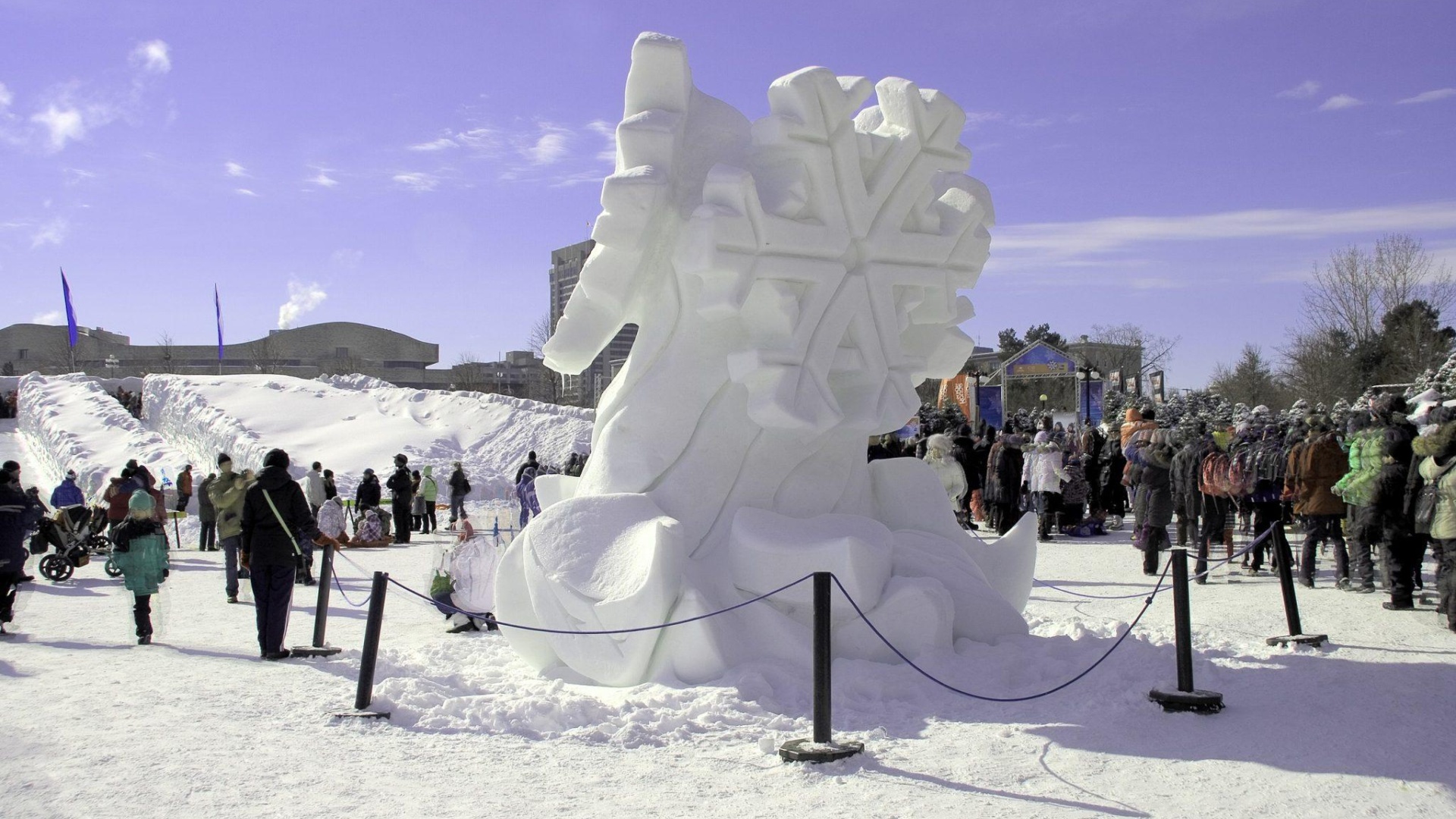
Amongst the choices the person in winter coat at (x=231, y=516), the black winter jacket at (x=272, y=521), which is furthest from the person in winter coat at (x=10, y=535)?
the black winter jacket at (x=272, y=521)

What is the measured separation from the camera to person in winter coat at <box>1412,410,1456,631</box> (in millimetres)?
7941

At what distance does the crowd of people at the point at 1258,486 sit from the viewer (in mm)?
8789

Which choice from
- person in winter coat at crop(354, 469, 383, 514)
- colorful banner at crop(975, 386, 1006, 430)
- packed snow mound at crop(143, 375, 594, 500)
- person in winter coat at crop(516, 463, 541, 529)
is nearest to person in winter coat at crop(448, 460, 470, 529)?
person in winter coat at crop(354, 469, 383, 514)

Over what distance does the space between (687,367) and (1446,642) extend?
5.68 m

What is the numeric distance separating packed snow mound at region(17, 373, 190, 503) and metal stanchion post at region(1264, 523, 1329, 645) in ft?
70.1

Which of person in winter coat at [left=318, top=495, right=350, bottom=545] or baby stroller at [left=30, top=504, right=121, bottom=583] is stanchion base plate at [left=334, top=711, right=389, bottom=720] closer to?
baby stroller at [left=30, top=504, right=121, bottom=583]

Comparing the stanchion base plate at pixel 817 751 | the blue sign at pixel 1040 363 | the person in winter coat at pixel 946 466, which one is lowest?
the stanchion base plate at pixel 817 751

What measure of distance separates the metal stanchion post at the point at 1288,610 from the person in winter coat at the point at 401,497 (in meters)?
14.2

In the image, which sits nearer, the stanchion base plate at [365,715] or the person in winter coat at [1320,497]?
the stanchion base plate at [365,715]

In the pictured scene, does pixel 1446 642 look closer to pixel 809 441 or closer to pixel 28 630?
pixel 809 441

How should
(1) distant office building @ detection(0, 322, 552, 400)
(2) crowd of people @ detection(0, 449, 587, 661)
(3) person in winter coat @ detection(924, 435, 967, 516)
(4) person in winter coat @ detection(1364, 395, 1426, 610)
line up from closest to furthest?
(2) crowd of people @ detection(0, 449, 587, 661), (4) person in winter coat @ detection(1364, 395, 1426, 610), (3) person in winter coat @ detection(924, 435, 967, 516), (1) distant office building @ detection(0, 322, 552, 400)

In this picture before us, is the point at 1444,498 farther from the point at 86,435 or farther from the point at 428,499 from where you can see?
the point at 86,435

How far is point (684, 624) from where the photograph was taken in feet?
20.8

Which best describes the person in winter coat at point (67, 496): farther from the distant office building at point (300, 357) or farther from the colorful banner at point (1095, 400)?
the distant office building at point (300, 357)
